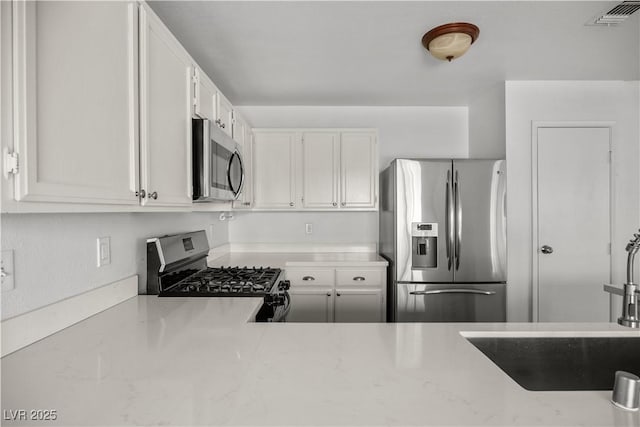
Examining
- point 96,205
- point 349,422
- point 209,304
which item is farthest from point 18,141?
point 209,304

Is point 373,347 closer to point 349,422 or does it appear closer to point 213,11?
point 349,422

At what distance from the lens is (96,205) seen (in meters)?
Answer: 0.94

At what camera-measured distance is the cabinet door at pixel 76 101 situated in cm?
70

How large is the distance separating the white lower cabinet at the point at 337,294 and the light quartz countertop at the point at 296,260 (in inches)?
1.9

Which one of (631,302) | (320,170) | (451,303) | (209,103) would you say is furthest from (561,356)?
(320,170)

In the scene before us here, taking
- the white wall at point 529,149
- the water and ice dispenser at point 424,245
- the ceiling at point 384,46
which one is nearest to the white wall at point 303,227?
the water and ice dispenser at point 424,245

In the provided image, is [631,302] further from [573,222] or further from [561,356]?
[573,222]

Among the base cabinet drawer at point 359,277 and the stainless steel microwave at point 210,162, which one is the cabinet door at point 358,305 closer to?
the base cabinet drawer at point 359,277

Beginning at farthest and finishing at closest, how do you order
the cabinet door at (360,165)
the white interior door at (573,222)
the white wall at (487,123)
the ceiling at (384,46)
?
the cabinet door at (360,165) → the white wall at (487,123) → the white interior door at (573,222) → the ceiling at (384,46)

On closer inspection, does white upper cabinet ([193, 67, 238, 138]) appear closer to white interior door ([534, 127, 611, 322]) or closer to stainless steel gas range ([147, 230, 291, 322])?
stainless steel gas range ([147, 230, 291, 322])

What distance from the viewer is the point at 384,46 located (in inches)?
83.7

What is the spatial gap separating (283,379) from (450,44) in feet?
6.46

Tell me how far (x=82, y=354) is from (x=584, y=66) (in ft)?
11.5

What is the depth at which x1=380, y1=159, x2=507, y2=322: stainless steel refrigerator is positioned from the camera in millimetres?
2564
